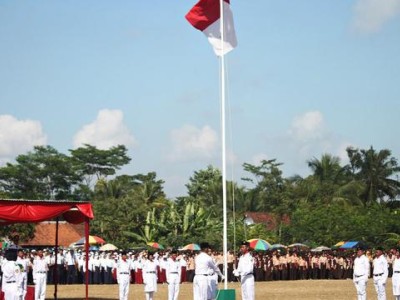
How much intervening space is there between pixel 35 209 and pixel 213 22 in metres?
8.21

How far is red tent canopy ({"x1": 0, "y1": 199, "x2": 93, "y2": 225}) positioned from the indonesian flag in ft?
24.9

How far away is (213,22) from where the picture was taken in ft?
61.3

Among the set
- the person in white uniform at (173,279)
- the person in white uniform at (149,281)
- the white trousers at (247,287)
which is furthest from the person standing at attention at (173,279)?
the white trousers at (247,287)

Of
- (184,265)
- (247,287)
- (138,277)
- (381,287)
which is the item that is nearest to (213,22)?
(247,287)

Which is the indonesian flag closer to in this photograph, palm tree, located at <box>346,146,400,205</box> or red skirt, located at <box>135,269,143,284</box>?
red skirt, located at <box>135,269,143,284</box>

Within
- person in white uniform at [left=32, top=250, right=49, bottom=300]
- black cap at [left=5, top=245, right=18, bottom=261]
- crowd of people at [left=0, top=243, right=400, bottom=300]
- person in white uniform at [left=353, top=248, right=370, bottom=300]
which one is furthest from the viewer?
crowd of people at [left=0, top=243, right=400, bottom=300]

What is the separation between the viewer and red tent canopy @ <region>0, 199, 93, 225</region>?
75.1 ft

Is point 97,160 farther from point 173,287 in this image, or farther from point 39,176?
point 173,287

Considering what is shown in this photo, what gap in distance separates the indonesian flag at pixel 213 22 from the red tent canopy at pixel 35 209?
758 centimetres

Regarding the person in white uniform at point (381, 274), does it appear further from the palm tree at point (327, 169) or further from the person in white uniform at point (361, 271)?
the palm tree at point (327, 169)

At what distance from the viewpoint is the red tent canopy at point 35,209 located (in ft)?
75.1

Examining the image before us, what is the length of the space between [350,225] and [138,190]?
62.9 ft

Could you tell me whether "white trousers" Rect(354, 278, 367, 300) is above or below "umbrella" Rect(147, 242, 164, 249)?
below

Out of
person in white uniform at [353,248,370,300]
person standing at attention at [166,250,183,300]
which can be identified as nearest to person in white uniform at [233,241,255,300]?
person in white uniform at [353,248,370,300]
